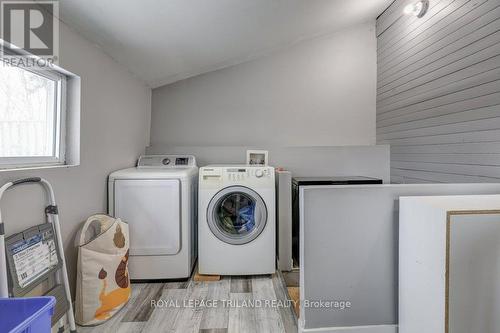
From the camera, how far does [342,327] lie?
1490mm

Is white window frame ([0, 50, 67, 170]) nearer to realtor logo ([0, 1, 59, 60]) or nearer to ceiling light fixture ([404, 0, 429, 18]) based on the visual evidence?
realtor logo ([0, 1, 59, 60])

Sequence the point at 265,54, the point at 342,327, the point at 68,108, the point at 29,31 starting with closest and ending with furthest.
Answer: the point at 29,31, the point at 342,327, the point at 68,108, the point at 265,54

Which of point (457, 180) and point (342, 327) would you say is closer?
point (342, 327)

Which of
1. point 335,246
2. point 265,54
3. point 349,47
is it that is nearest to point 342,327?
point 335,246

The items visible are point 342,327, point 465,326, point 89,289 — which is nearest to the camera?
point 465,326

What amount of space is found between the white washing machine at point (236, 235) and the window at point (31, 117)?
1.09 m

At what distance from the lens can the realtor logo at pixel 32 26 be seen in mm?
1267

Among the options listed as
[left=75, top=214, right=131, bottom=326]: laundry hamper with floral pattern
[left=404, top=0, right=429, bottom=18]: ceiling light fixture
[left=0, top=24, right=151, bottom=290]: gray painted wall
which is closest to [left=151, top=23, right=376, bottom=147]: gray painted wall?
[left=0, top=24, right=151, bottom=290]: gray painted wall

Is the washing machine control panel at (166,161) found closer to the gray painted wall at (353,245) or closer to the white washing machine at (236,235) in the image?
the white washing machine at (236,235)

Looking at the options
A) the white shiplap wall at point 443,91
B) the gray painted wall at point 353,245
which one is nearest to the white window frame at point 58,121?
the gray painted wall at point 353,245

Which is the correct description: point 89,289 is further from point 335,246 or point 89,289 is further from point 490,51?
point 490,51

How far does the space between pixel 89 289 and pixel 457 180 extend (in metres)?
2.71

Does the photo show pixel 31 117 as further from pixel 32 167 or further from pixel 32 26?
pixel 32 26

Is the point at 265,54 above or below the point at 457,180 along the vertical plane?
above
